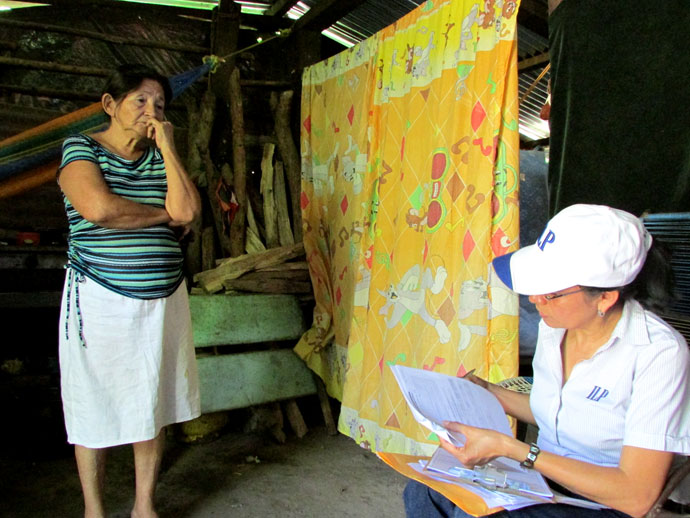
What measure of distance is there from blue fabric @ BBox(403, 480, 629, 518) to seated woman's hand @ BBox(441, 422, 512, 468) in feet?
0.36

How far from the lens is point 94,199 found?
1812mm

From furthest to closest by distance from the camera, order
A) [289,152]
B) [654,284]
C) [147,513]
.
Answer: [289,152] < [147,513] < [654,284]

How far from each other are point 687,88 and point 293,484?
7.00ft

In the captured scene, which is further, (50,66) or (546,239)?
(50,66)

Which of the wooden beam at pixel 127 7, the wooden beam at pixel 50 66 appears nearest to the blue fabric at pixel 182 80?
the wooden beam at pixel 50 66

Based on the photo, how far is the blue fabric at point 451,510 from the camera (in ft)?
3.63

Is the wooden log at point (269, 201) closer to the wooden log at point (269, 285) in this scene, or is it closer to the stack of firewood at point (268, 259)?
the stack of firewood at point (268, 259)

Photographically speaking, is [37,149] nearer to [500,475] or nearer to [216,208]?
[216,208]

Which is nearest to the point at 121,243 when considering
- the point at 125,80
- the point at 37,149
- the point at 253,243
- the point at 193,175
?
the point at 125,80

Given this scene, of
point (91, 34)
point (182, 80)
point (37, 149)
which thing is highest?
point (91, 34)

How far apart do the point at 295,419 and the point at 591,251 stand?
96.6 inches

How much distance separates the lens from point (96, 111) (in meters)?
2.69

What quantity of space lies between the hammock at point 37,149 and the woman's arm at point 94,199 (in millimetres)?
909

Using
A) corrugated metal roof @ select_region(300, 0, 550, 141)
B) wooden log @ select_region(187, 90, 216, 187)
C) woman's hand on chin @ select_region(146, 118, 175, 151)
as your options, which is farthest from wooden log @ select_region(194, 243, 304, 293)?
corrugated metal roof @ select_region(300, 0, 550, 141)
